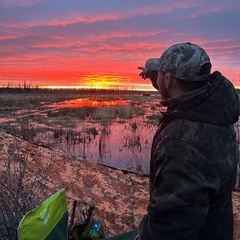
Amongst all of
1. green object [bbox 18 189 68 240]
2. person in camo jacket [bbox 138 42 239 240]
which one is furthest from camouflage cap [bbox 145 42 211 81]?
green object [bbox 18 189 68 240]

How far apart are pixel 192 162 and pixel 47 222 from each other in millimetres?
1339

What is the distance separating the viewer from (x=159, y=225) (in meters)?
1.54

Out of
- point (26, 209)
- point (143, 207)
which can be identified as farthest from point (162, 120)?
point (143, 207)

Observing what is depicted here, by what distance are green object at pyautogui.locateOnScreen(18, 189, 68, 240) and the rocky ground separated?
204 cm

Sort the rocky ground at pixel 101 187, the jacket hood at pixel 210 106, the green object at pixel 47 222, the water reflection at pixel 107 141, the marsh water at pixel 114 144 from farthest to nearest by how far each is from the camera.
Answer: the water reflection at pixel 107 141 < the marsh water at pixel 114 144 < the rocky ground at pixel 101 187 < the green object at pixel 47 222 < the jacket hood at pixel 210 106

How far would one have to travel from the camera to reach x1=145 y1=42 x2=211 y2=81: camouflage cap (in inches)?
64.2

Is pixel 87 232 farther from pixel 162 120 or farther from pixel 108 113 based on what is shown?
pixel 108 113

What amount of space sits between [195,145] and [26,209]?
2299mm

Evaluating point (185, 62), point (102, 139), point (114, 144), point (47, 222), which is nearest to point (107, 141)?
point (102, 139)

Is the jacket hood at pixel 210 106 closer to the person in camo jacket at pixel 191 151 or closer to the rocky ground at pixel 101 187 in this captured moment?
the person in camo jacket at pixel 191 151

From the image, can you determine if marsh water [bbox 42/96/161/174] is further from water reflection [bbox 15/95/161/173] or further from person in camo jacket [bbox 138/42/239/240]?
person in camo jacket [bbox 138/42/239/240]

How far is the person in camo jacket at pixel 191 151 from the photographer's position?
1493 mm

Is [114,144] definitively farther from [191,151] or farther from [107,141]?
[191,151]

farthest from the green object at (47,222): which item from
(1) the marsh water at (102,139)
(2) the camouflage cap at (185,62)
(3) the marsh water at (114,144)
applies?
(3) the marsh water at (114,144)
